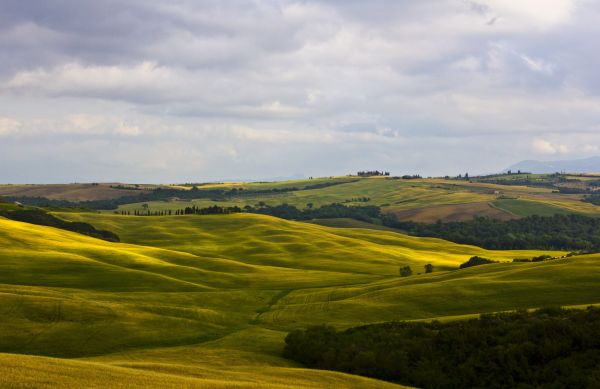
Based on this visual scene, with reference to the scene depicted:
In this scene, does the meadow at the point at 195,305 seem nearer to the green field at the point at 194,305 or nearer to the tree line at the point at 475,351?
the green field at the point at 194,305

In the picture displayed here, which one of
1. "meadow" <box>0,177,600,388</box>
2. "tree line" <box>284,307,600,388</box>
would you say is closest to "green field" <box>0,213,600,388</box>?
"meadow" <box>0,177,600,388</box>

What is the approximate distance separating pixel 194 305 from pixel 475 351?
5117 centimetres

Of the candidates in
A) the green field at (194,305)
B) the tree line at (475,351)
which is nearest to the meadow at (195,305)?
the green field at (194,305)

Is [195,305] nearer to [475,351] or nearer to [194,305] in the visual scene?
[194,305]

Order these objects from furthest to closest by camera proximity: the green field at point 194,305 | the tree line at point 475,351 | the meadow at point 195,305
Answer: the tree line at point 475,351
the green field at point 194,305
the meadow at point 195,305

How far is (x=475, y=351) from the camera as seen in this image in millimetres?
58562

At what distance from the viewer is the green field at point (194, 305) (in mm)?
48469

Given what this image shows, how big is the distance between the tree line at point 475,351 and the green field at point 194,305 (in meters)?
6.15

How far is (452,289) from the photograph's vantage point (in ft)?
311

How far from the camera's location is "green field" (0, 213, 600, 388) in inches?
1908

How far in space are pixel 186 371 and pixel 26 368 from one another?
13624mm

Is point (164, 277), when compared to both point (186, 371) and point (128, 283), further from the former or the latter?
point (186, 371)

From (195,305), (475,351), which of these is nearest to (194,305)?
(195,305)

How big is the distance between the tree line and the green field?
6153mm
